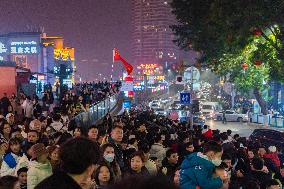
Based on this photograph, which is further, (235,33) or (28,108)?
(235,33)

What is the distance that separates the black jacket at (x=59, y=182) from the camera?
2760 millimetres

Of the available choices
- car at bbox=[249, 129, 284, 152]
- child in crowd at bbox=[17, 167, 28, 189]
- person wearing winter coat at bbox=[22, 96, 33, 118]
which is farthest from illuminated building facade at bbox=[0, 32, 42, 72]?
child in crowd at bbox=[17, 167, 28, 189]

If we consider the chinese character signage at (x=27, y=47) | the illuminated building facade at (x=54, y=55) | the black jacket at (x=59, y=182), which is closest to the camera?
the black jacket at (x=59, y=182)

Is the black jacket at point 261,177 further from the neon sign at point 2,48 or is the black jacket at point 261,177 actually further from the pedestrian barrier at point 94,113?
the neon sign at point 2,48

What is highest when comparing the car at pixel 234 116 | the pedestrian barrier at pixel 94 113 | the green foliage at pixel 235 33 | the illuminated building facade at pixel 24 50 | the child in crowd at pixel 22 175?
the illuminated building facade at pixel 24 50

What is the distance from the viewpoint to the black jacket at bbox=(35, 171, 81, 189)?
276 centimetres

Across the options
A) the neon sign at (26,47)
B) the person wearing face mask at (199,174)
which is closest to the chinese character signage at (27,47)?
the neon sign at (26,47)

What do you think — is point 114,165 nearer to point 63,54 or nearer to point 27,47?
point 27,47

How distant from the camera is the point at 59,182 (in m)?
2.81

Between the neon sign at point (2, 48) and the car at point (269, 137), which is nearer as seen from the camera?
the car at point (269, 137)

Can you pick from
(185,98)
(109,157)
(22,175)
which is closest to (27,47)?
(185,98)

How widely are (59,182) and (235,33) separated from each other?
794 inches

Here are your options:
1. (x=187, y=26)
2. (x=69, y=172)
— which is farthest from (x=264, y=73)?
(x=69, y=172)

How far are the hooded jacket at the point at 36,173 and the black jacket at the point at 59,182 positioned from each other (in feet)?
8.06
